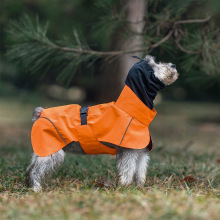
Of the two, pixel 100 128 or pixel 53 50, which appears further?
pixel 53 50

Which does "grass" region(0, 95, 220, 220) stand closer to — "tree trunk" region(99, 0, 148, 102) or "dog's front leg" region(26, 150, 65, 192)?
"dog's front leg" region(26, 150, 65, 192)

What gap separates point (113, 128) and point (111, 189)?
0.54 meters

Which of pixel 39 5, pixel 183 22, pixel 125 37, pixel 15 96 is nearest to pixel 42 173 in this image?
pixel 125 37

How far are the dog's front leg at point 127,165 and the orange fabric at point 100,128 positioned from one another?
0.55 ft

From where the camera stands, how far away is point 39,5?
784cm

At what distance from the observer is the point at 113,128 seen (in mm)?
3203

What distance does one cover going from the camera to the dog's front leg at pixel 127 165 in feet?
10.8

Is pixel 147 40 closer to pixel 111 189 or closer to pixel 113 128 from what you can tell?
pixel 113 128

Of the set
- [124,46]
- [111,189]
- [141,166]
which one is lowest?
[111,189]

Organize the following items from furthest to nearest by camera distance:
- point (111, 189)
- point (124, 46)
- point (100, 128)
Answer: point (124, 46) → point (100, 128) → point (111, 189)

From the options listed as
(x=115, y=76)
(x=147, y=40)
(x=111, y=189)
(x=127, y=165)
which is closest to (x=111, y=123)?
(x=127, y=165)

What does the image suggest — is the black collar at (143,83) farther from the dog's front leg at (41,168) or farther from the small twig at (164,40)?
the small twig at (164,40)

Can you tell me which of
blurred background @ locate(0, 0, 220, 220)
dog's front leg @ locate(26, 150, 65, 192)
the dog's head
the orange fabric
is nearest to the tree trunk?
blurred background @ locate(0, 0, 220, 220)

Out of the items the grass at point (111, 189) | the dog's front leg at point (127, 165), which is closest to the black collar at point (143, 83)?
the dog's front leg at point (127, 165)
